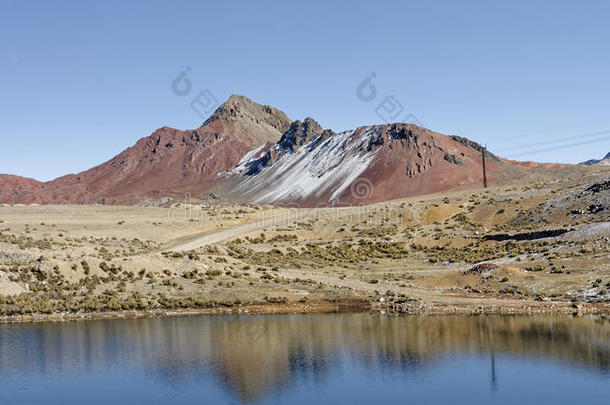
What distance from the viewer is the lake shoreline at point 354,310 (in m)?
36.5

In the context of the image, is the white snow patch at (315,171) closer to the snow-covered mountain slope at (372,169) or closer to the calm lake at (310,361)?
the snow-covered mountain slope at (372,169)

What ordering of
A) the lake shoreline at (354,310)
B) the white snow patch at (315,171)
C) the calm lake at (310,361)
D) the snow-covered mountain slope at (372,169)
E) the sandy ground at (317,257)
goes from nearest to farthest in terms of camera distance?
the calm lake at (310,361) → the lake shoreline at (354,310) → the sandy ground at (317,257) → the snow-covered mountain slope at (372,169) → the white snow patch at (315,171)

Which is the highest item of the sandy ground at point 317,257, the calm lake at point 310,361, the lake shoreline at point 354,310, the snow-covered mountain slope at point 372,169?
the snow-covered mountain slope at point 372,169

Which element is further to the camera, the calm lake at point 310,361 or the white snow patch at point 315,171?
the white snow patch at point 315,171

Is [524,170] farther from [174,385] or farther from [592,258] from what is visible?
[174,385]

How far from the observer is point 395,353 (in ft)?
91.9

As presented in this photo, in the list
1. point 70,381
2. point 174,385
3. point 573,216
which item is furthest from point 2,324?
point 573,216

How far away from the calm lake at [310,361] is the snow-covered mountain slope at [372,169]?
110140 millimetres

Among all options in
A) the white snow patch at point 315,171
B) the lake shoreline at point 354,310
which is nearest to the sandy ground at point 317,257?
the lake shoreline at point 354,310

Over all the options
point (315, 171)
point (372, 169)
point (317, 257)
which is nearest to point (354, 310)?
point (317, 257)

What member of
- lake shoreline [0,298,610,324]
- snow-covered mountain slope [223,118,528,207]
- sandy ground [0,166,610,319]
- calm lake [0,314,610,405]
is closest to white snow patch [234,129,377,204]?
snow-covered mountain slope [223,118,528,207]

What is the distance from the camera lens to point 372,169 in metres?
154

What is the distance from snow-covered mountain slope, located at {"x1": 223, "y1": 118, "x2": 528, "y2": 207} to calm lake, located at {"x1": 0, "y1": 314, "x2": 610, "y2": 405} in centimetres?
11014

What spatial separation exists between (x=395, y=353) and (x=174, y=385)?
9.73 metres
